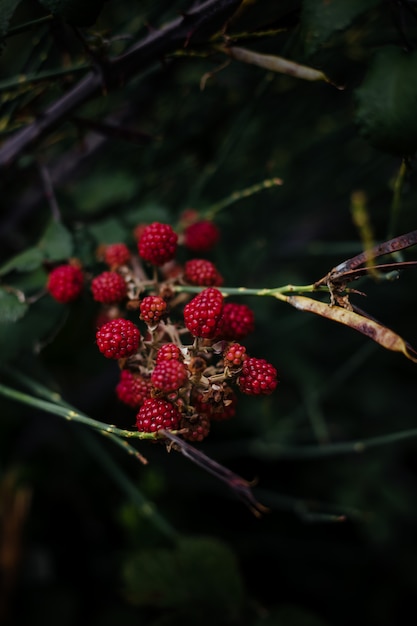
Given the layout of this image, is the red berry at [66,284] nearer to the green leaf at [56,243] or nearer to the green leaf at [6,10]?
the green leaf at [56,243]

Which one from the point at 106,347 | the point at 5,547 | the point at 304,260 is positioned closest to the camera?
the point at 106,347

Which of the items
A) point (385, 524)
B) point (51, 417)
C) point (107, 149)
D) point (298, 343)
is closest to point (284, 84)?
point (107, 149)

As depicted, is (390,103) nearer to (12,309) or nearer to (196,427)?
(196,427)

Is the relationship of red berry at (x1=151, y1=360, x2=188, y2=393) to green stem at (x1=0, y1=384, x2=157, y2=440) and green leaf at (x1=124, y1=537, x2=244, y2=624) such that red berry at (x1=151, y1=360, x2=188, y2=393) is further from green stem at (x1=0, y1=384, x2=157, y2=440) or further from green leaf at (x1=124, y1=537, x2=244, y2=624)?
green leaf at (x1=124, y1=537, x2=244, y2=624)

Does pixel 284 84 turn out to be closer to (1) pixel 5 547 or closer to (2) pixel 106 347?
(2) pixel 106 347

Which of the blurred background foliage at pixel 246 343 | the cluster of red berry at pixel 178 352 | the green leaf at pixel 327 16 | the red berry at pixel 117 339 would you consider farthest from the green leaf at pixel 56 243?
the green leaf at pixel 327 16
